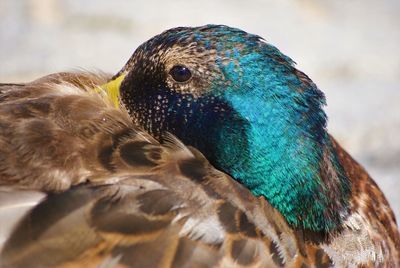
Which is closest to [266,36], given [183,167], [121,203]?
[183,167]

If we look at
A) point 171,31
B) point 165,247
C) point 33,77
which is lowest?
point 33,77

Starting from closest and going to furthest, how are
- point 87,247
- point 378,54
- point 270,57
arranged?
point 87,247 < point 270,57 < point 378,54

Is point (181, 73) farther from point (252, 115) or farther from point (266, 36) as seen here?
point (266, 36)

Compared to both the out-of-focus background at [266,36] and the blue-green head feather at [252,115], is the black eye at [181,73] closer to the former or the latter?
the blue-green head feather at [252,115]

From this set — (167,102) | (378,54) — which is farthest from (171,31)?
(378,54)

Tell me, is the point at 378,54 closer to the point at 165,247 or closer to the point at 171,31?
the point at 171,31

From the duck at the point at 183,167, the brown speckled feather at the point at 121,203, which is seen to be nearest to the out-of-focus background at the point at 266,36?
the duck at the point at 183,167

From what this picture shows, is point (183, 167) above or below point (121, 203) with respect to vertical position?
above
